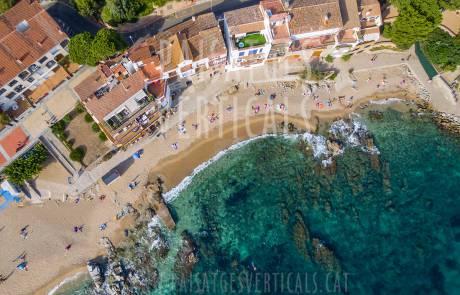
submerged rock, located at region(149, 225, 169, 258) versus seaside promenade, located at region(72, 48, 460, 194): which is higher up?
seaside promenade, located at region(72, 48, 460, 194)

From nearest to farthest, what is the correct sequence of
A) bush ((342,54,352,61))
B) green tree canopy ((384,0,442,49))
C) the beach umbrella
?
green tree canopy ((384,0,442,49)) → the beach umbrella → bush ((342,54,352,61))

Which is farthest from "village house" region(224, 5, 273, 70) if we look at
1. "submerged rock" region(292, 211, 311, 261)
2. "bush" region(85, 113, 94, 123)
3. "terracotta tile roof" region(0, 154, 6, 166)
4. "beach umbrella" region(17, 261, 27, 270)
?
"beach umbrella" region(17, 261, 27, 270)

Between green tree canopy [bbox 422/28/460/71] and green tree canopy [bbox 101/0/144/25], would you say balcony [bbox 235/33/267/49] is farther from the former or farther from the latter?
green tree canopy [bbox 422/28/460/71]

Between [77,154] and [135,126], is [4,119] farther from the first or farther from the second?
[135,126]

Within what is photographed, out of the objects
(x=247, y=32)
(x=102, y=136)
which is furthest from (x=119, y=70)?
(x=247, y=32)

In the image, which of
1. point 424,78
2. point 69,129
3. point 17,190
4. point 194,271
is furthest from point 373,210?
point 17,190

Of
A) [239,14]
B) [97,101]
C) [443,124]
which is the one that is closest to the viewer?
[97,101]

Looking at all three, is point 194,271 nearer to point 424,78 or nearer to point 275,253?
point 275,253
